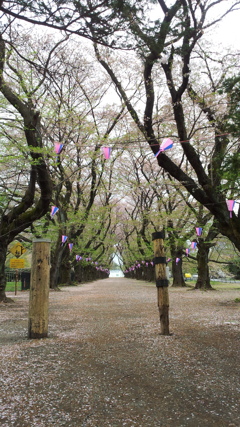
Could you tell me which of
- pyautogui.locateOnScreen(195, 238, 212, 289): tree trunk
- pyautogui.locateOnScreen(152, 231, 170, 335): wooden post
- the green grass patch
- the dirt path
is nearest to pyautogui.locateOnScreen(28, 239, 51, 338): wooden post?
the dirt path

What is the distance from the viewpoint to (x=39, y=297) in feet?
15.0

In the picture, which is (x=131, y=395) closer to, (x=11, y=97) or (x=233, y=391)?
(x=233, y=391)

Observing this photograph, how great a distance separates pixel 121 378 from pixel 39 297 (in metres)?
2.04

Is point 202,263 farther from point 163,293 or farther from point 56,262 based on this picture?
point 163,293

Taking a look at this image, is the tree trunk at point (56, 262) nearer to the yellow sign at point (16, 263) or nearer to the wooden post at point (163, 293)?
the yellow sign at point (16, 263)

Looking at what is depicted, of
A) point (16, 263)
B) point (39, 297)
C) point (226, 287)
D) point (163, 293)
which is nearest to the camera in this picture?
point (39, 297)

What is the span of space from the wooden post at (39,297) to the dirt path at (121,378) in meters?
0.21

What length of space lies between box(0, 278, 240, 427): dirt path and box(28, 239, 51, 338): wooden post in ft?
0.68

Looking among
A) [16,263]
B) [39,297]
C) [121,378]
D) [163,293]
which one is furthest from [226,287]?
[121,378]

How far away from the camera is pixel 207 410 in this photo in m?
2.27

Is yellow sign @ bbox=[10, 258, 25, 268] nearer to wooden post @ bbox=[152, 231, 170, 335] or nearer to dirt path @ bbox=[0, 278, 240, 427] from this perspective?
dirt path @ bbox=[0, 278, 240, 427]

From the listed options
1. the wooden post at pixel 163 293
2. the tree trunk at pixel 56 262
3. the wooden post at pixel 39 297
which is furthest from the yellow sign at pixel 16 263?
the wooden post at pixel 163 293

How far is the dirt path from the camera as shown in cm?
217

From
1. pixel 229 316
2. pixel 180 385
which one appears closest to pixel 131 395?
pixel 180 385
